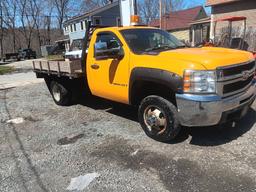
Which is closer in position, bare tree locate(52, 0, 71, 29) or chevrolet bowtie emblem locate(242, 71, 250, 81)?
chevrolet bowtie emblem locate(242, 71, 250, 81)

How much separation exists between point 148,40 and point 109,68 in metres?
0.94

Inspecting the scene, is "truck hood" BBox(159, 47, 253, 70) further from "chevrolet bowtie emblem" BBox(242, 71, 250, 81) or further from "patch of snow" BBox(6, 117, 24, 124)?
"patch of snow" BBox(6, 117, 24, 124)

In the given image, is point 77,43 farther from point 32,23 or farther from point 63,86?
point 32,23

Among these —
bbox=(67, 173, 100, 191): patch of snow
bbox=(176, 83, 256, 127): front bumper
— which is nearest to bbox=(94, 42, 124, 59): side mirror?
bbox=(176, 83, 256, 127): front bumper

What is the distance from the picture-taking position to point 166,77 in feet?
13.4

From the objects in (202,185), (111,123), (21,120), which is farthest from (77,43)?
(202,185)

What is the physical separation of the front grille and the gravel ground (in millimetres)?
924

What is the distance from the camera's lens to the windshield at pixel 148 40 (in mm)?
4969

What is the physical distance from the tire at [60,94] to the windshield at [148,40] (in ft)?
9.10

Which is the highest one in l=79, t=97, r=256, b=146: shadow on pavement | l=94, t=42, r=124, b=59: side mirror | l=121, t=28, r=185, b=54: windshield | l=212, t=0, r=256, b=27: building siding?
l=212, t=0, r=256, b=27: building siding

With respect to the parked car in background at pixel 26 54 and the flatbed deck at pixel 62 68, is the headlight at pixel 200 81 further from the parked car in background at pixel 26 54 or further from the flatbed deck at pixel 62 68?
the parked car in background at pixel 26 54

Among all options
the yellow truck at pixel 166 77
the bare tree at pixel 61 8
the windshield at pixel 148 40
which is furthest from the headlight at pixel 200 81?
the bare tree at pixel 61 8

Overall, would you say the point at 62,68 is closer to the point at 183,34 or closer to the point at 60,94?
the point at 60,94

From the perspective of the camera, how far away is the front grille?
383 centimetres
